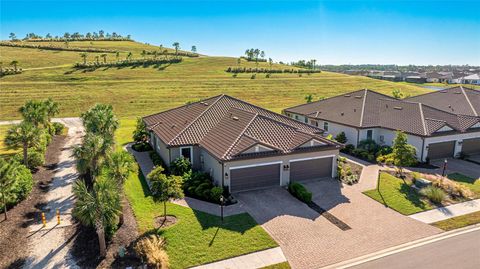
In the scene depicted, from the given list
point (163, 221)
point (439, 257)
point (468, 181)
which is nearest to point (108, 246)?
point (163, 221)

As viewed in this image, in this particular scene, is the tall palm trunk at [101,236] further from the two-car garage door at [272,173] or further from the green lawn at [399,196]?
the green lawn at [399,196]

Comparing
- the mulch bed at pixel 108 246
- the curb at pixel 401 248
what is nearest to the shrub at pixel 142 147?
the mulch bed at pixel 108 246

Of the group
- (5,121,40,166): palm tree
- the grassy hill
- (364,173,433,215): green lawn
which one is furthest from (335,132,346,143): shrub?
the grassy hill

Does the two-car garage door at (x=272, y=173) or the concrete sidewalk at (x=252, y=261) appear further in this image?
the two-car garage door at (x=272, y=173)

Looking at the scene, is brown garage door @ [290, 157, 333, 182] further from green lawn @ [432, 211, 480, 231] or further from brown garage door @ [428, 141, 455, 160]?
brown garage door @ [428, 141, 455, 160]

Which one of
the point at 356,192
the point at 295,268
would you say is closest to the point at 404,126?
the point at 356,192

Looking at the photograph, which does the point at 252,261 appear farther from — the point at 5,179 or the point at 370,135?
the point at 370,135

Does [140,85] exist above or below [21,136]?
above
